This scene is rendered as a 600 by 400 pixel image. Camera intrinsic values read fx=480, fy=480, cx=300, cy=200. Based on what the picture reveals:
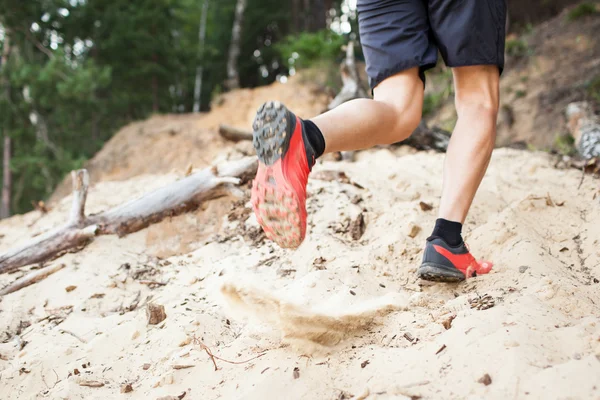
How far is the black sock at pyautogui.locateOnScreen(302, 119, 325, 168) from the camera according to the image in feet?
4.52

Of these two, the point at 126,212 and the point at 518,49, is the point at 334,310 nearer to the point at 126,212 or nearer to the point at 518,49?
the point at 126,212

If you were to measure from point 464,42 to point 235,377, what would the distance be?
1.29m

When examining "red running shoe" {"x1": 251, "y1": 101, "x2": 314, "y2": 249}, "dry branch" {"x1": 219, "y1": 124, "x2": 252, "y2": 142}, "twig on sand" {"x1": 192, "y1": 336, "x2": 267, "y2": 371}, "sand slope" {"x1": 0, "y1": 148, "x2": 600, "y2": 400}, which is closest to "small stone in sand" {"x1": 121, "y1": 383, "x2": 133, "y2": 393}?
"sand slope" {"x1": 0, "y1": 148, "x2": 600, "y2": 400}

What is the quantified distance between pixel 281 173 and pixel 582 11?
9004 millimetres

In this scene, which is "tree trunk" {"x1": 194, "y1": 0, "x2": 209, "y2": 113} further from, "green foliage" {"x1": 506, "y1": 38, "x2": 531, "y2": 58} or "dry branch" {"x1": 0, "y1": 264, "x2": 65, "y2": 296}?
"dry branch" {"x1": 0, "y1": 264, "x2": 65, "y2": 296}

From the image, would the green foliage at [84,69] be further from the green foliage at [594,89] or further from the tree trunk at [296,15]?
the green foliage at [594,89]

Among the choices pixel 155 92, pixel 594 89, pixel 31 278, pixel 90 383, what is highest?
pixel 594 89

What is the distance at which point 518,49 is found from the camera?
8094 millimetres

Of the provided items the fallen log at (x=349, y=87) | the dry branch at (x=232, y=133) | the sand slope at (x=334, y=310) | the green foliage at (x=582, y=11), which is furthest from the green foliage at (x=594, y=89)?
→ the dry branch at (x=232, y=133)

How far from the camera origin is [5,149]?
7656 millimetres

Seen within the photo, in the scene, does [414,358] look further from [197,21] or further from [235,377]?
[197,21]

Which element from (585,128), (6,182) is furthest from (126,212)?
(6,182)

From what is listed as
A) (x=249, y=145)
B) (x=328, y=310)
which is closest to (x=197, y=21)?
(x=249, y=145)

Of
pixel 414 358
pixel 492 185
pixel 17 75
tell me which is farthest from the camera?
pixel 17 75
